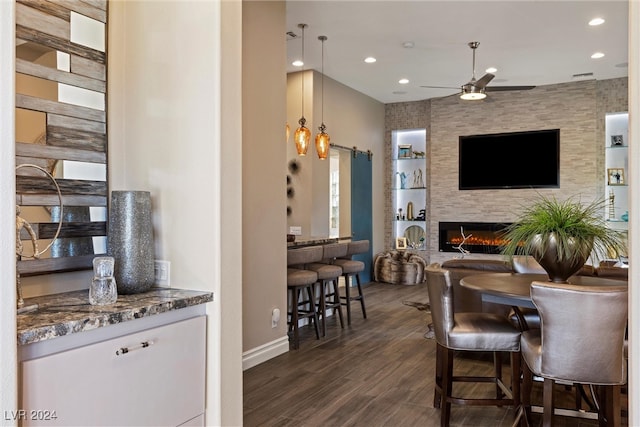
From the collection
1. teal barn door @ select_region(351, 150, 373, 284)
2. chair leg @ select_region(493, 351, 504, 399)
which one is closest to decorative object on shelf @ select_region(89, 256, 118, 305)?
chair leg @ select_region(493, 351, 504, 399)

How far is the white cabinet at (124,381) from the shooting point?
1353 millimetres

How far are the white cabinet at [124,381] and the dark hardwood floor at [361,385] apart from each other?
118 cm

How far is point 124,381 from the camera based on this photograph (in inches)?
62.4

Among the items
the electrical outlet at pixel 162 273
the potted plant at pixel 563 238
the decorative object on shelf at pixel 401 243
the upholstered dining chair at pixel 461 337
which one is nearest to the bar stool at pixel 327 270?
the upholstered dining chair at pixel 461 337

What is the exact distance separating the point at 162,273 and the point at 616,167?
26.3 ft

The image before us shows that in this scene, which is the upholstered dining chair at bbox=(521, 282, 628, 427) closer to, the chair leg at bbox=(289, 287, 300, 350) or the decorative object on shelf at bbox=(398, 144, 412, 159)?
the chair leg at bbox=(289, 287, 300, 350)

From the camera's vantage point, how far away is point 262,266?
3.99 meters

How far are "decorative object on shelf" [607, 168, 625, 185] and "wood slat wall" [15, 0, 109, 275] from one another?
800 centimetres

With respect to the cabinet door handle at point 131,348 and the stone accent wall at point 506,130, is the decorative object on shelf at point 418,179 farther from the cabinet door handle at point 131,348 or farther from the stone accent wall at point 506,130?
the cabinet door handle at point 131,348

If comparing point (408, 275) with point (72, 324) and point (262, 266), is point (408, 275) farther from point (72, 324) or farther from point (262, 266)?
point (72, 324)

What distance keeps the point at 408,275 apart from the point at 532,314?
4778 millimetres

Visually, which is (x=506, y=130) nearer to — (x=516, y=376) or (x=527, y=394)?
(x=516, y=376)

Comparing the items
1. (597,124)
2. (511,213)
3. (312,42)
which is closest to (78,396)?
(312,42)

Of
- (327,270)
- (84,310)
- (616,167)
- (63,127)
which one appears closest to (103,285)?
(84,310)
